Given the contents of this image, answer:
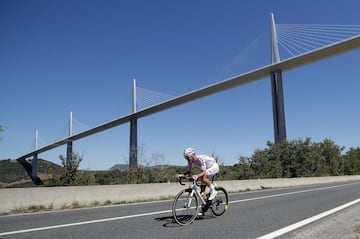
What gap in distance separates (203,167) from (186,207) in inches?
33.2

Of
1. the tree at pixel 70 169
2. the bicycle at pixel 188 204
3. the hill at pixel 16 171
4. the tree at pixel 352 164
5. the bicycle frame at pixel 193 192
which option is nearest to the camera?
the bicycle at pixel 188 204

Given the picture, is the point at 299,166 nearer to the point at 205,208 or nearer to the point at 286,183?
the point at 286,183

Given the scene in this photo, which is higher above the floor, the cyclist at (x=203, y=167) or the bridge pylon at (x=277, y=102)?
the bridge pylon at (x=277, y=102)

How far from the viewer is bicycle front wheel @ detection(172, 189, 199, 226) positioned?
20.8 ft

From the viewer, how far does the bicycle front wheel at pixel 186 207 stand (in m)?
6.33

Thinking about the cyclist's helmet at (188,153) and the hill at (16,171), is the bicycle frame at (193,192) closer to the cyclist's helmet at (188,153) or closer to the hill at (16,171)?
the cyclist's helmet at (188,153)

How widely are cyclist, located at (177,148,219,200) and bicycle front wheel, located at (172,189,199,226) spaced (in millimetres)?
335

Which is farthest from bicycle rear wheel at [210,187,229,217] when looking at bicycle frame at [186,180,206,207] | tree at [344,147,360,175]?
tree at [344,147,360,175]

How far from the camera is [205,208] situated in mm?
6895

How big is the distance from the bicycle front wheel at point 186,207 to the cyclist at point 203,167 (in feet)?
1.10

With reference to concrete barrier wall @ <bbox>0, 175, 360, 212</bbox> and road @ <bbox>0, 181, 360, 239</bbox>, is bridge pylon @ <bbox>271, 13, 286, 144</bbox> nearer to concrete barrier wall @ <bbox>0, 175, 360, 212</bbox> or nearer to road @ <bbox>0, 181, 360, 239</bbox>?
concrete barrier wall @ <bbox>0, 175, 360, 212</bbox>

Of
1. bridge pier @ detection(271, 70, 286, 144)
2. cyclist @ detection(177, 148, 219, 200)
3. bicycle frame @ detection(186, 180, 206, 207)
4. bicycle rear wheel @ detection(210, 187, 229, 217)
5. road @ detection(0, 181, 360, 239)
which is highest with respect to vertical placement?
bridge pier @ detection(271, 70, 286, 144)

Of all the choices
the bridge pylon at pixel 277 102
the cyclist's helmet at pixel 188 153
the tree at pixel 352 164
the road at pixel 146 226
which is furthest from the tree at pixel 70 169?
the tree at pixel 352 164

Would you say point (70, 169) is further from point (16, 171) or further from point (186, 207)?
point (16, 171)
